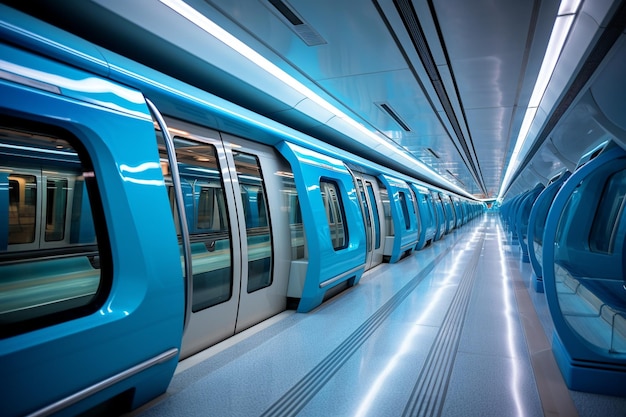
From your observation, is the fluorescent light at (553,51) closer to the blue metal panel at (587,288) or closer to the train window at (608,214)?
the blue metal panel at (587,288)

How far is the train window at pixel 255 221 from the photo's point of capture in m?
3.51

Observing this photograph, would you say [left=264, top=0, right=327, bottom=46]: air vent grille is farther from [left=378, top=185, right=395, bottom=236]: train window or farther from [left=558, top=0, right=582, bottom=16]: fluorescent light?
[left=378, top=185, right=395, bottom=236]: train window

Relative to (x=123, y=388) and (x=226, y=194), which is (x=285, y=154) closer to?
(x=226, y=194)

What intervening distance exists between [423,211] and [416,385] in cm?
834

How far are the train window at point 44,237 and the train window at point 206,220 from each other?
807mm

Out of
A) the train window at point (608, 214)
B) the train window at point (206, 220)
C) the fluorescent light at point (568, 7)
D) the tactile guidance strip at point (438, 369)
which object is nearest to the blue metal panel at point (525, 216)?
the train window at point (608, 214)

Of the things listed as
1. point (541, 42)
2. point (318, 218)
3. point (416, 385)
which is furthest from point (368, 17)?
point (416, 385)

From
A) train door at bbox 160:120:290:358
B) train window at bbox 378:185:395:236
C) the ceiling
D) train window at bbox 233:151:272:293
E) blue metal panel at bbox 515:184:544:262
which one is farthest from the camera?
train window at bbox 378:185:395:236

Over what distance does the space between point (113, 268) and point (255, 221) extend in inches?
71.3

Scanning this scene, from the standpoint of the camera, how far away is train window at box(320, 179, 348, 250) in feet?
17.1

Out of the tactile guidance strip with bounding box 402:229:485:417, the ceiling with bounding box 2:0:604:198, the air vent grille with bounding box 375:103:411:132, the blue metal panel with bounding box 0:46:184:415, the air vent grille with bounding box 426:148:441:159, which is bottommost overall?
the tactile guidance strip with bounding box 402:229:485:417

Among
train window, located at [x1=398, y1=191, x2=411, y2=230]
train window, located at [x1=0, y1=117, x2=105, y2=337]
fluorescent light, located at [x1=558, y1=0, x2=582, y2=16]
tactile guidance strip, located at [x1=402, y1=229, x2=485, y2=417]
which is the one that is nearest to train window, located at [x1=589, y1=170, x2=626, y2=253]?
tactile guidance strip, located at [x1=402, y1=229, x2=485, y2=417]

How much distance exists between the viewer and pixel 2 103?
1498 millimetres

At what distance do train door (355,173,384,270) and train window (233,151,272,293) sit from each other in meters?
3.42
